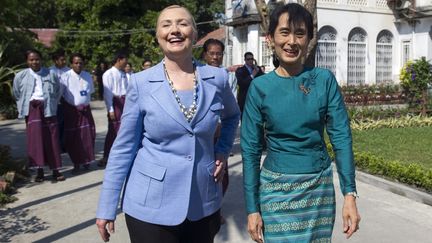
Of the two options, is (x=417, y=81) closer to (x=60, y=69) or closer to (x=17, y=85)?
(x=60, y=69)

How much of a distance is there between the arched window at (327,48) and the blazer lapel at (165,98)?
17607mm

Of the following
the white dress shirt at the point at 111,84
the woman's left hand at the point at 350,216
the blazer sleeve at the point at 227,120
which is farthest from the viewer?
the white dress shirt at the point at 111,84

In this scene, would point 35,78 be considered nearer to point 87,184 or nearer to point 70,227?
point 87,184

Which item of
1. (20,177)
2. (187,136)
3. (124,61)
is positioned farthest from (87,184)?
(187,136)

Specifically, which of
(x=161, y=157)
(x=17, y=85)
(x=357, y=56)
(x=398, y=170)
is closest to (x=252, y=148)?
(x=161, y=157)

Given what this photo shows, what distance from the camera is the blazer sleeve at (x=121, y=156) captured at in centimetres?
246

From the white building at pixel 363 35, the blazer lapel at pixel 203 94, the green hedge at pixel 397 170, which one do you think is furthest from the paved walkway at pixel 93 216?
the white building at pixel 363 35

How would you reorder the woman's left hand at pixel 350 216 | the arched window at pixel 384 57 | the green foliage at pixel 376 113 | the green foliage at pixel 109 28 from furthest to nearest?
the green foliage at pixel 109 28, the arched window at pixel 384 57, the green foliage at pixel 376 113, the woman's left hand at pixel 350 216

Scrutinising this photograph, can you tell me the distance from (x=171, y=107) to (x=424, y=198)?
4.45 metres

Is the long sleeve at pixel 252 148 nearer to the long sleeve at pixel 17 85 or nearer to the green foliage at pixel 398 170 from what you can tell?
the green foliage at pixel 398 170

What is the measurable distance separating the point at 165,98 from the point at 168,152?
10.4 inches

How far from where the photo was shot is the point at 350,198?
7.88 ft

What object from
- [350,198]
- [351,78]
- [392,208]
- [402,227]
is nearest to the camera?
[350,198]

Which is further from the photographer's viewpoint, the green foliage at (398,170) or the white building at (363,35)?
the white building at (363,35)
